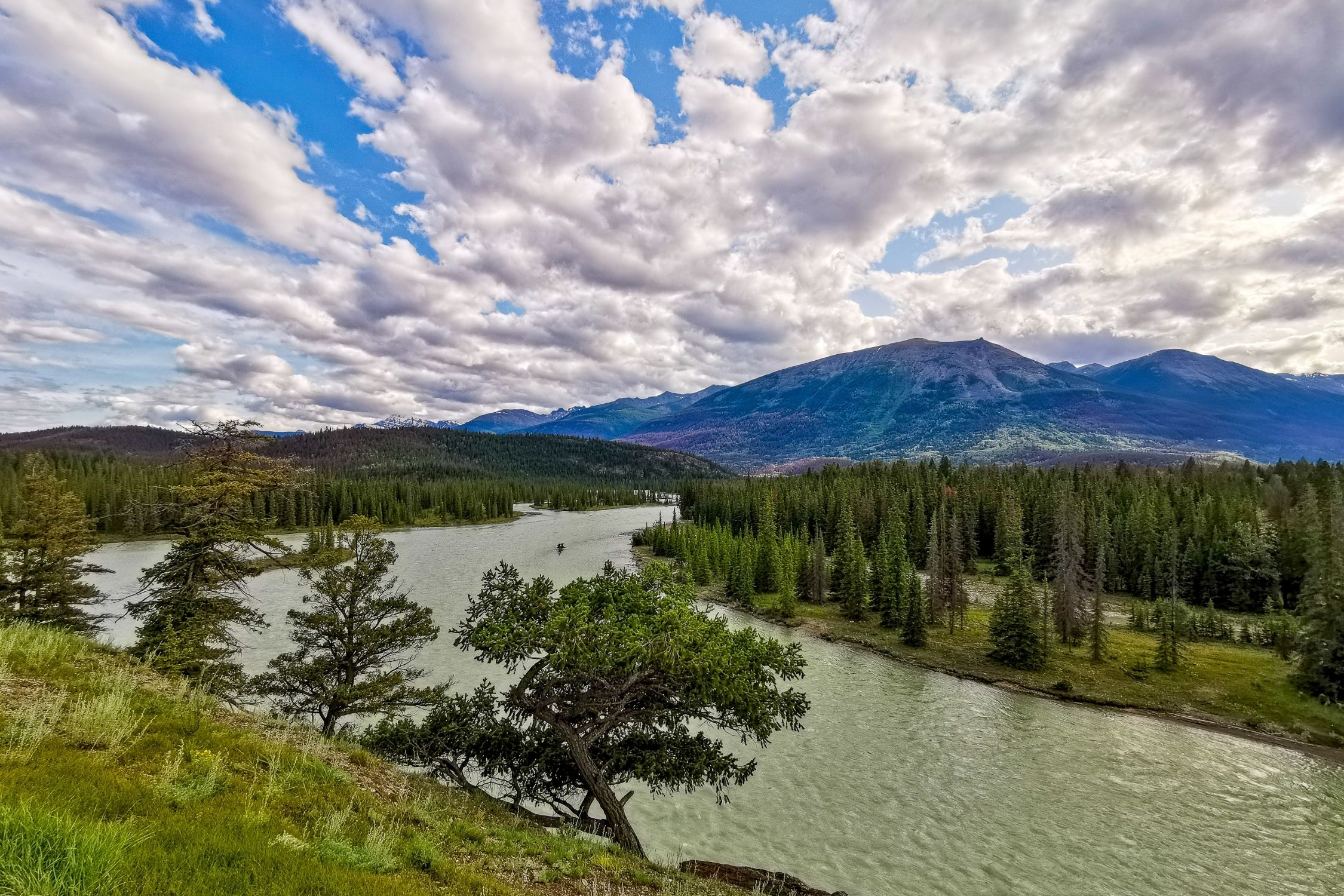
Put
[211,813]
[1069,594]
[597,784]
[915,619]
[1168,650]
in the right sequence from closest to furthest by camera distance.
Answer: [211,813] → [597,784] → [1168,650] → [915,619] → [1069,594]

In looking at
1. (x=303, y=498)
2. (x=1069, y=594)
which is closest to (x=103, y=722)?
(x=1069, y=594)

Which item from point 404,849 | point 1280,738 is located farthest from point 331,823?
point 1280,738

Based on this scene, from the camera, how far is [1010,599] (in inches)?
1982

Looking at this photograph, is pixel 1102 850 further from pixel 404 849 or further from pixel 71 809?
pixel 71 809

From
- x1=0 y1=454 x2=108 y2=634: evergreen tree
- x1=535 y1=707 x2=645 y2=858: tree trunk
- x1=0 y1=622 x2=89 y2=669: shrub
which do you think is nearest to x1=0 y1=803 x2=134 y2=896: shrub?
x1=0 y1=622 x2=89 y2=669: shrub

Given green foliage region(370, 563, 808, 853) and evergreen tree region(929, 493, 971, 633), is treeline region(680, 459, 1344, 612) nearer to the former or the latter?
evergreen tree region(929, 493, 971, 633)

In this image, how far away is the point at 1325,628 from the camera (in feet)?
132

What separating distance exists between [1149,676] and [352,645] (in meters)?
59.3

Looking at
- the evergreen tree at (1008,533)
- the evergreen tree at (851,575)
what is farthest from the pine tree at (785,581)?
the evergreen tree at (1008,533)

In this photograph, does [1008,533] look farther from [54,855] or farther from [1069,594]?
[54,855]

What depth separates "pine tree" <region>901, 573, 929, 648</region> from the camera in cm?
5503

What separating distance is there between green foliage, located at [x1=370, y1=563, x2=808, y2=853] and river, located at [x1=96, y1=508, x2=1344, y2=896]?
22.8 ft

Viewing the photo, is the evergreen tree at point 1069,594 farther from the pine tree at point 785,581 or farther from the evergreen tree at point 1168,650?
the pine tree at point 785,581

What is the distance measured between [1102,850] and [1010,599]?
29014mm
